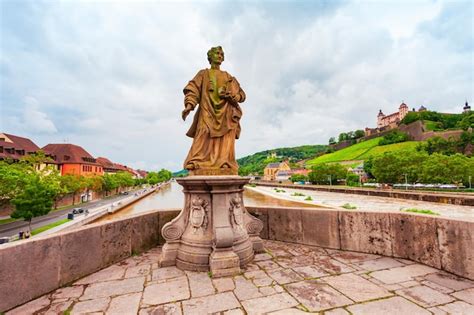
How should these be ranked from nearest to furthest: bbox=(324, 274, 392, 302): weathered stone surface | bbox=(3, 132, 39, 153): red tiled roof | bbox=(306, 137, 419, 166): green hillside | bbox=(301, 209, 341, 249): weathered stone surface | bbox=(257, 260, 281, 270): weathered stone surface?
bbox=(324, 274, 392, 302): weathered stone surface → bbox=(257, 260, 281, 270): weathered stone surface → bbox=(301, 209, 341, 249): weathered stone surface → bbox=(3, 132, 39, 153): red tiled roof → bbox=(306, 137, 419, 166): green hillside

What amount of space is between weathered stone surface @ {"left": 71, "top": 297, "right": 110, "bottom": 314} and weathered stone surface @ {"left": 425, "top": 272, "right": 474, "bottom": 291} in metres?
3.94

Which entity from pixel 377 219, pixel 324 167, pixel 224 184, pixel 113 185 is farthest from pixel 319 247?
pixel 324 167

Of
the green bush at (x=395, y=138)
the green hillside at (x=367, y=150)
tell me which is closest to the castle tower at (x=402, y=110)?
the green hillside at (x=367, y=150)

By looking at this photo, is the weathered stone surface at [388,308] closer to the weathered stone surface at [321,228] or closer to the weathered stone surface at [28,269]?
the weathered stone surface at [321,228]

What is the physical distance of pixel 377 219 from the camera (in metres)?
4.26

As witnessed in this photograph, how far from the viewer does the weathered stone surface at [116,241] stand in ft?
12.6

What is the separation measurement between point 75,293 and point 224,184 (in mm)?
2309

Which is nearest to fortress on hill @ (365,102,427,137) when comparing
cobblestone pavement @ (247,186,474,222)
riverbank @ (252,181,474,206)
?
riverbank @ (252,181,474,206)

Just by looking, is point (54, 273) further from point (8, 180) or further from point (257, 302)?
point (8, 180)

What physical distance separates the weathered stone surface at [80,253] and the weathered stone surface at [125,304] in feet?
3.21

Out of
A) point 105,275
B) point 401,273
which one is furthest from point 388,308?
point 105,275

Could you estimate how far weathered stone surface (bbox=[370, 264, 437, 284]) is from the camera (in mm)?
3161

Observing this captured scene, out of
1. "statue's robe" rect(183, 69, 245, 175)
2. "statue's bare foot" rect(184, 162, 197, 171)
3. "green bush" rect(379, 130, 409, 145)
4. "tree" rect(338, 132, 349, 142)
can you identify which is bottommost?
"statue's bare foot" rect(184, 162, 197, 171)

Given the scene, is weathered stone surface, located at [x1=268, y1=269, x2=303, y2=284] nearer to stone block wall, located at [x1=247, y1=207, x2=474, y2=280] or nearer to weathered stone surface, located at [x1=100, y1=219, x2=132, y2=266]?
stone block wall, located at [x1=247, y1=207, x2=474, y2=280]
